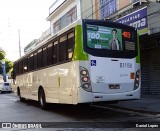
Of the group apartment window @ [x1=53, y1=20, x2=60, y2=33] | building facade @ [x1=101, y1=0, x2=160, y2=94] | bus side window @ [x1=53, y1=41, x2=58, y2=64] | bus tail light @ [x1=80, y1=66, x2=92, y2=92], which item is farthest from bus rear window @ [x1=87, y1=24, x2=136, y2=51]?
apartment window @ [x1=53, y1=20, x2=60, y2=33]

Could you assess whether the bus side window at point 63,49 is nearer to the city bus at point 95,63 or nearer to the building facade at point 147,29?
the city bus at point 95,63

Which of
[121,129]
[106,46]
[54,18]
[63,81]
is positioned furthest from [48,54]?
[54,18]

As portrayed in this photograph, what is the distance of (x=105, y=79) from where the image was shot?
10.4 meters

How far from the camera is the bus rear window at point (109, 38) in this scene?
10327 millimetres

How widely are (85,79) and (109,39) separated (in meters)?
1.65

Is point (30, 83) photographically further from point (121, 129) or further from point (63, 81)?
point (121, 129)

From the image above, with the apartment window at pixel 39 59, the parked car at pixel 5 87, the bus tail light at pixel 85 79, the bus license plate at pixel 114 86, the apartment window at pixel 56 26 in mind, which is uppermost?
the apartment window at pixel 56 26

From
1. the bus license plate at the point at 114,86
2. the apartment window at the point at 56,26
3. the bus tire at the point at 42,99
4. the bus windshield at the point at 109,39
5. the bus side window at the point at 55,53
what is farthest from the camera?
the apartment window at the point at 56,26

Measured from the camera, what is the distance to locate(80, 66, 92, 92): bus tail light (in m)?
10.0

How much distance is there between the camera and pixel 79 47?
10055mm

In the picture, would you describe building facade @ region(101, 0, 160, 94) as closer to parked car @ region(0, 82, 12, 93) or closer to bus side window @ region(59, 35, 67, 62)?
bus side window @ region(59, 35, 67, 62)

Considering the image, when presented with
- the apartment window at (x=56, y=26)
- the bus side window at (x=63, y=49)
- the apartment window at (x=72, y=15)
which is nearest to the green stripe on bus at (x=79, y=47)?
the bus side window at (x=63, y=49)

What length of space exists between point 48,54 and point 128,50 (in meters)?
3.56

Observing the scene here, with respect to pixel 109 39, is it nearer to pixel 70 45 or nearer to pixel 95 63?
pixel 95 63
